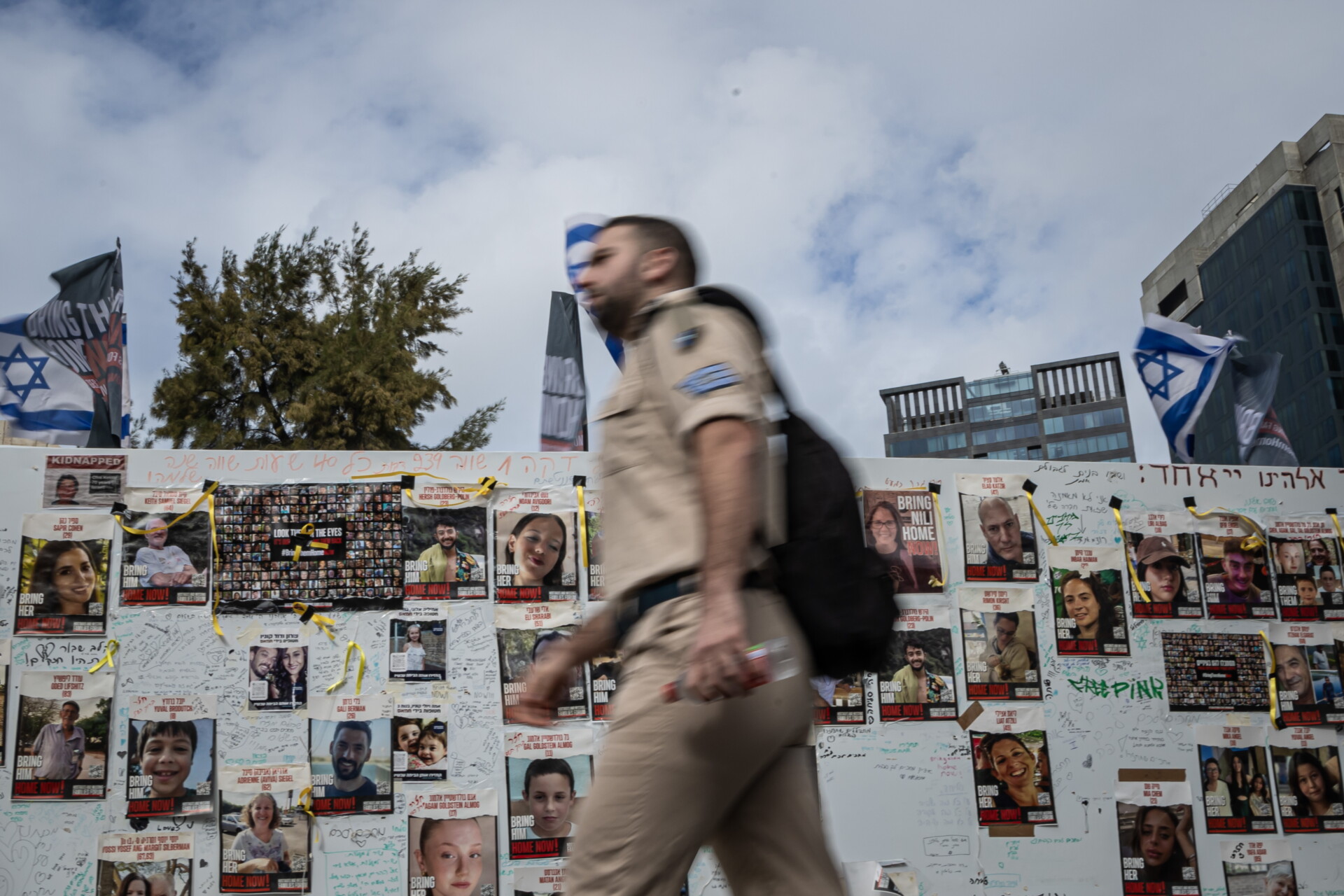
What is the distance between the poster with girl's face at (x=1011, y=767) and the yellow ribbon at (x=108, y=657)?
12.6 feet

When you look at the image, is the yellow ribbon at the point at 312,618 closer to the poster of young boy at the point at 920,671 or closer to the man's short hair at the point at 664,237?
the poster of young boy at the point at 920,671

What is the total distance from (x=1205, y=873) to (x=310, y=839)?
4.13 metres

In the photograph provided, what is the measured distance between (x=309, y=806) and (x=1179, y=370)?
533 cm

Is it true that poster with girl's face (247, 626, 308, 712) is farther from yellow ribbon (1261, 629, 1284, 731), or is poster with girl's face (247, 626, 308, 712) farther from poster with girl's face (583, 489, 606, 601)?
yellow ribbon (1261, 629, 1284, 731)

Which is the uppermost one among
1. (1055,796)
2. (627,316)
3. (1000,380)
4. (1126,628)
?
(1000,380)

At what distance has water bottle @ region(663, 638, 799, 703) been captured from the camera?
150 cm

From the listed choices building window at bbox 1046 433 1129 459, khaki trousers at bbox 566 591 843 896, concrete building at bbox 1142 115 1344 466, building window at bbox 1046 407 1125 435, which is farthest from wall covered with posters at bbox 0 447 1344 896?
building window at bbox 1046 407 1125 435

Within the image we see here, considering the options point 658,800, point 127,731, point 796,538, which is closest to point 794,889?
point 658,800

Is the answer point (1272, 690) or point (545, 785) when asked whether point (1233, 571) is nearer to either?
point (1272, 690)

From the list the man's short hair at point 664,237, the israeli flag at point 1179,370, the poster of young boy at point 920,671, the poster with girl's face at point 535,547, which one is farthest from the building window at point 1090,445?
the man's short hair at point 664,237

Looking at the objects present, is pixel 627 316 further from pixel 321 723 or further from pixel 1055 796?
pixel 1055 796

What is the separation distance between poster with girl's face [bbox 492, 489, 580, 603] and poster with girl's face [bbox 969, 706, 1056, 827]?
2054 millimetres

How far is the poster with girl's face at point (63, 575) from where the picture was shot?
4805 millimetres

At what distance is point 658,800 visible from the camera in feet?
5.15
